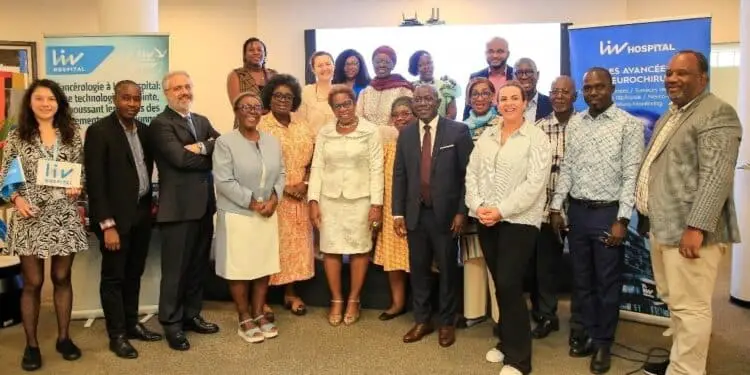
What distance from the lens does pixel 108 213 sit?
350 cm

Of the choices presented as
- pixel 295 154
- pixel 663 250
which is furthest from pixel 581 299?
pixel 295 154

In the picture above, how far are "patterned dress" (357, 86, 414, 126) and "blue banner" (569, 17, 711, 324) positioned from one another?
4.25 ft

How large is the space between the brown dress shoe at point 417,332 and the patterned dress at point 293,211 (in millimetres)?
866

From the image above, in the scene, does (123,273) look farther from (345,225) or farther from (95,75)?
(95,75)

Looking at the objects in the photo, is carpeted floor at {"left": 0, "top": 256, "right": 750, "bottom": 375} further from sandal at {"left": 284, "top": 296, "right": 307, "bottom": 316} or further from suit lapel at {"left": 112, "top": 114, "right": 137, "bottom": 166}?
suit lapel at {"left": 112, "top": 114, "right": 137, "bottom": 166}

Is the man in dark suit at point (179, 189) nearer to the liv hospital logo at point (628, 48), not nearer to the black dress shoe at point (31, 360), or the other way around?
the black dress shoe at point (31, 360)

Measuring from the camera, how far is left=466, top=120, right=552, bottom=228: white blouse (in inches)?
122

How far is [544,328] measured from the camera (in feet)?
12.8

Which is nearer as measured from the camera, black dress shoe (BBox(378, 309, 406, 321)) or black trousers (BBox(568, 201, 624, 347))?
black trousers (BBox(568, 201, 624, 347))

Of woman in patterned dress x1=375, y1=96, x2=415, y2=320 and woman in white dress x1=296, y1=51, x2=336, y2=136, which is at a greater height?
woman in white dress x1=296, y1=51, x2=336, y2=136

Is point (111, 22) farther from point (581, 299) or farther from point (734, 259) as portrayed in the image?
point (734, 259)

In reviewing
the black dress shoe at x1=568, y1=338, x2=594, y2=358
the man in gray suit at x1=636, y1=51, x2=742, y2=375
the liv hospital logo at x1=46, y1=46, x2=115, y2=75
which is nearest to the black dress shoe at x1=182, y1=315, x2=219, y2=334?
the liv hospital logo at x1=46, y1=46, x2=115, y2=75

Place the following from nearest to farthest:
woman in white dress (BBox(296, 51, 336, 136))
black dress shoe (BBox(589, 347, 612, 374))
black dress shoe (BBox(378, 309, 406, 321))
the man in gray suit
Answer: the man in gray suit → black dress shoe (BBox(589, 347, 612, 374)) → black dress shoe (BBox(378, 309, 406, 321)) → woman in white dress (BBox(296, 51, 336, 136))

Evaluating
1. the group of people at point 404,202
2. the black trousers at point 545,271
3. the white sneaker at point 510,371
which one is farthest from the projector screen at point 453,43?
the white sneaker at point 510,371
